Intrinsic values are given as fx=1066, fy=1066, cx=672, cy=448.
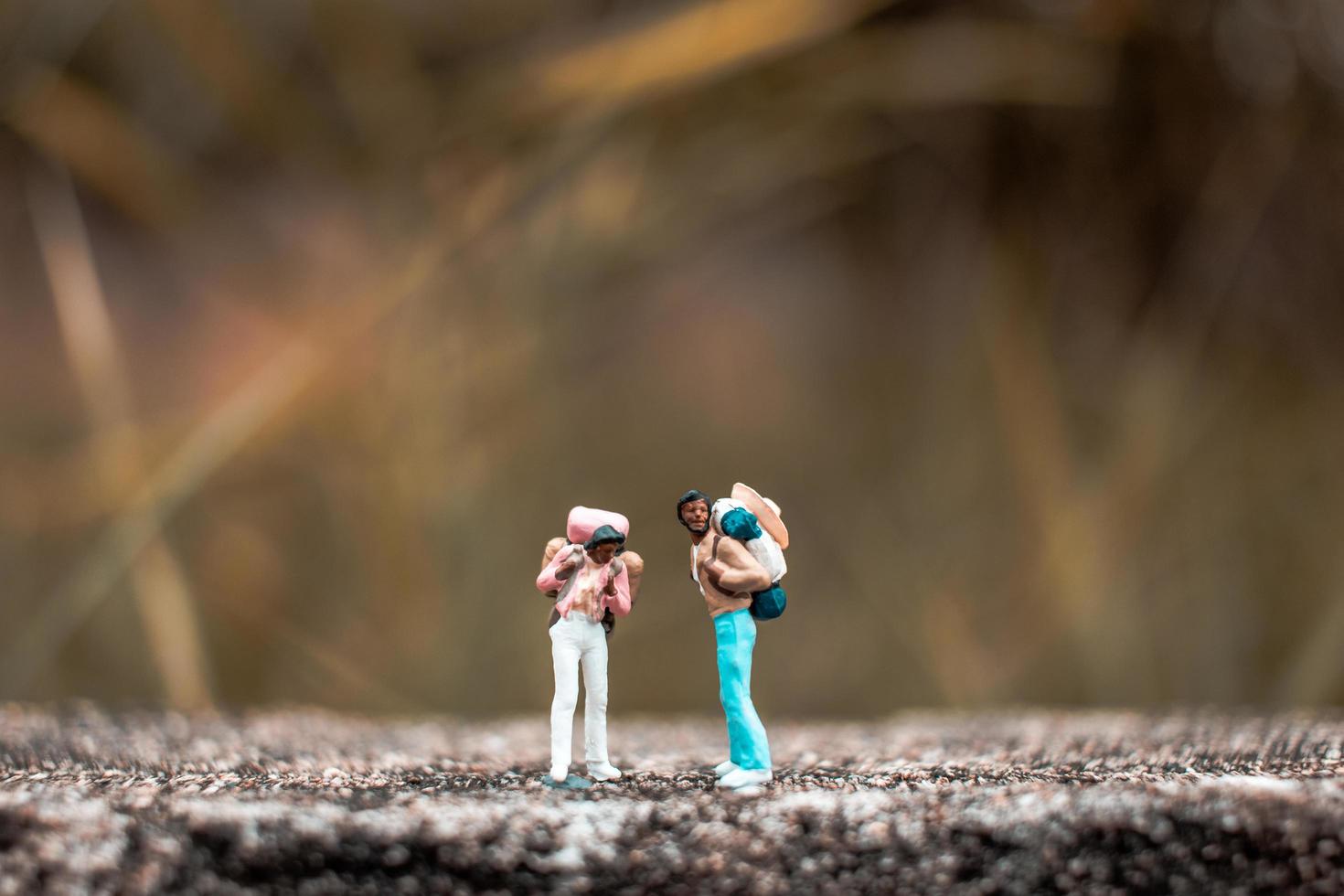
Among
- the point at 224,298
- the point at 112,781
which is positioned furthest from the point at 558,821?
the point at 224,298

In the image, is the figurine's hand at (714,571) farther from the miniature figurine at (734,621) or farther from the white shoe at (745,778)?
the white shoe at (745,778)

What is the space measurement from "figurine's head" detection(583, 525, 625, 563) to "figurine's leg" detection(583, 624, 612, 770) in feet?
0.20

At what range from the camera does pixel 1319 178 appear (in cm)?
187

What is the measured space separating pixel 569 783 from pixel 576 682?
85 millimetres

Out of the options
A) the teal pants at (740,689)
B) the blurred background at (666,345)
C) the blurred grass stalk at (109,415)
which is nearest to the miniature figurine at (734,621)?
the teal pants at (740,689)

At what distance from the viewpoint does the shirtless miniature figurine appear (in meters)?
0.90

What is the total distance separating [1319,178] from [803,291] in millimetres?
919

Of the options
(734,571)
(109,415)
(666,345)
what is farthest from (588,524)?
(109,415)

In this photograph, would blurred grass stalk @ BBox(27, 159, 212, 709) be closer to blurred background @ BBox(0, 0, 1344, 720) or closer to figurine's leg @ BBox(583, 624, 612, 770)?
blurred background @ BBox(0, 0, 1344, 720)

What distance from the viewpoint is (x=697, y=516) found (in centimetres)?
94

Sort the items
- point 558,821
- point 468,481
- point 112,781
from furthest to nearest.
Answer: point 468,481, point 112,781, point 558,821

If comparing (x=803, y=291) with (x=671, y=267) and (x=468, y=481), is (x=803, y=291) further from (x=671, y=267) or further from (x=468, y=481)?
(x=468, y=481)

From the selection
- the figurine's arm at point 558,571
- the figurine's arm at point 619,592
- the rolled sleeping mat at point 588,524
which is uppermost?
the rolled sleeping mat at point 588,524

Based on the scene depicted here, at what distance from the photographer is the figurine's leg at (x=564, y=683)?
0.91m
